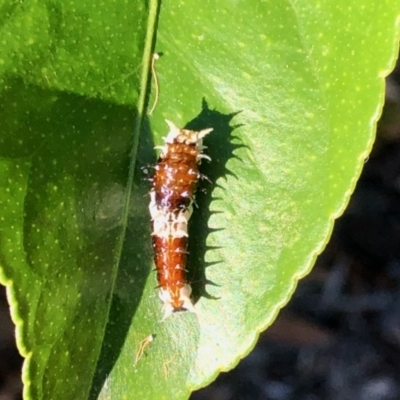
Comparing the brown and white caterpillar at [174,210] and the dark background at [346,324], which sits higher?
the brown and white caterpillar at [174,210]

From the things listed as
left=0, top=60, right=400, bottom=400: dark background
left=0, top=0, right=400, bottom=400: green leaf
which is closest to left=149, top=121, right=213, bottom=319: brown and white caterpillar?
left=0, top=0, right=400, bottom=400: green leaf

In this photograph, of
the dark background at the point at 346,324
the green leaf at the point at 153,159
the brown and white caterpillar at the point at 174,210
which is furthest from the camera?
the dark background at the point at 346,324

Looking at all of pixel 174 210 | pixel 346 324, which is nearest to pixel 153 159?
pixel 174 210

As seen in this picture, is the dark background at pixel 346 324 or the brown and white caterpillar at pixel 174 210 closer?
the brown and white caterpillar at pixel 174 210

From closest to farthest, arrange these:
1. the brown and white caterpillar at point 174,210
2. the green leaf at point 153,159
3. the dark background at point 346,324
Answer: the green leaf at point 153,159
the brown and white caterpillar at point 174,210
the dark background at point 346,324

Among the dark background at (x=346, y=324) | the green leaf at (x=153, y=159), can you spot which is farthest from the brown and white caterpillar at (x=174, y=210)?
the dark background at (x=346, y=324)

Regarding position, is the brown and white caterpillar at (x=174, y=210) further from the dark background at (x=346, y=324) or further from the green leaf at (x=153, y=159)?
the dark background at (x=346, y=324)
